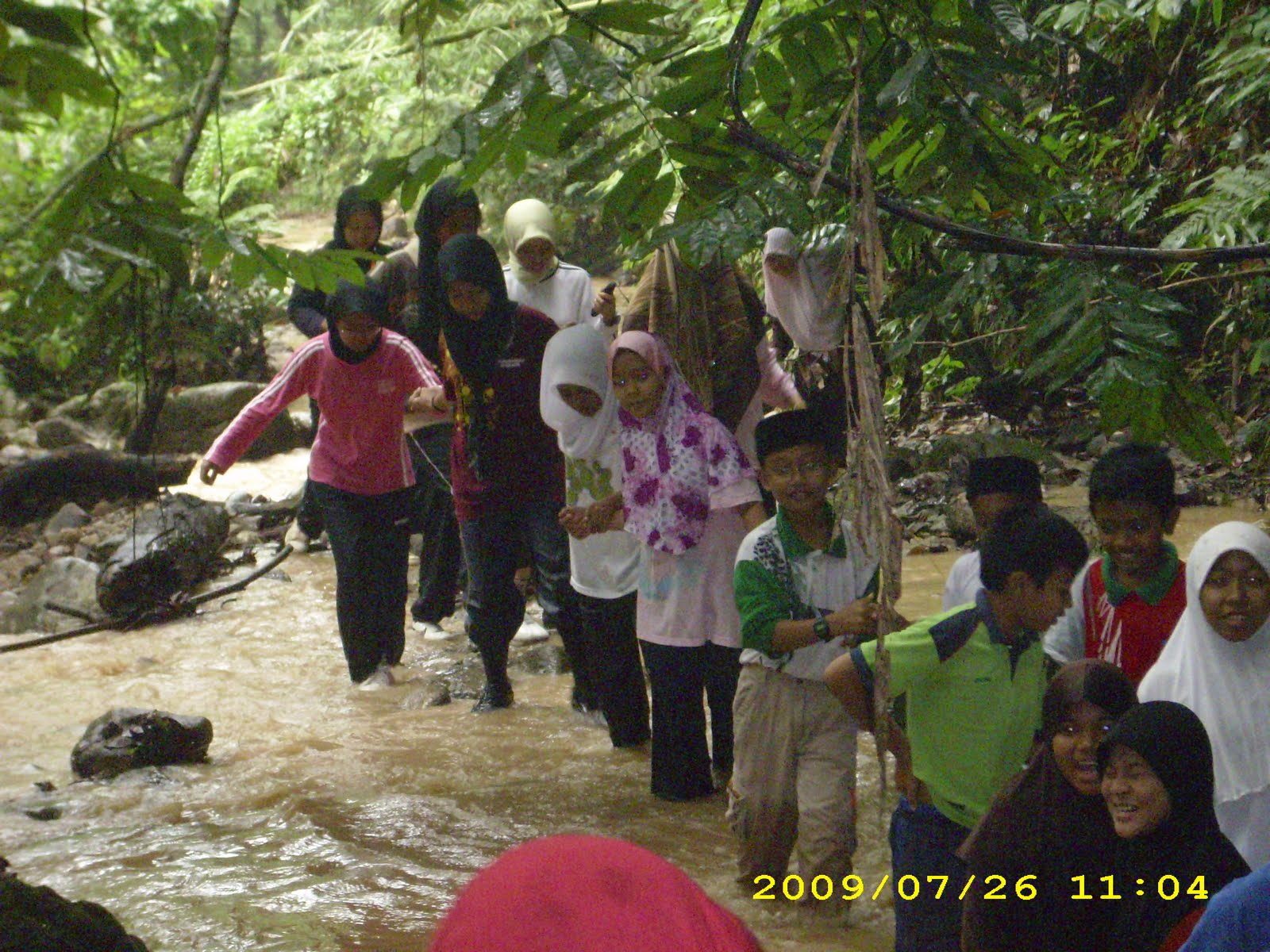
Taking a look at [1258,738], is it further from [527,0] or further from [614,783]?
[527,0]

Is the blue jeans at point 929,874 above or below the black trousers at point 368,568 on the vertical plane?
below

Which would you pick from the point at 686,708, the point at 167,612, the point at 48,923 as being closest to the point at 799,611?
the point at 686,708

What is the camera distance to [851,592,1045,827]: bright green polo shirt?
3.14 meters

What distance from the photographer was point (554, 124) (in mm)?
3363

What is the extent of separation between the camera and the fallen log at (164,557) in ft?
28.4

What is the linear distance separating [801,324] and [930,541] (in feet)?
16.0

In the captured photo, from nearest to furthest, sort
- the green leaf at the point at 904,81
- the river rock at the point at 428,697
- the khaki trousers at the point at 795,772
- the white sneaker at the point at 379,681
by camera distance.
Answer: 1. the green leaf at the point at 904,81
2. the khaki trousers at the point at 795,772
3. the river rock at the point at 428,697
4. the white sneaker at the point at 379,681

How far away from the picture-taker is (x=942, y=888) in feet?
10.4

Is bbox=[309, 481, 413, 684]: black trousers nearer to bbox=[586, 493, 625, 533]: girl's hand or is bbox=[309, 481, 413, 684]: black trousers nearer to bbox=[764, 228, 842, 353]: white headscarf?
bbox=[586, 493, 625, 533]: girl's hand

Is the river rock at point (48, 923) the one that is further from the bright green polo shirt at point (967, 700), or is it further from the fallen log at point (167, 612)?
the fallen log at point (167, 612)

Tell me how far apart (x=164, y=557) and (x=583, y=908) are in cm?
854

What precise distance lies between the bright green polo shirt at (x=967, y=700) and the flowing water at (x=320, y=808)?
440 mm

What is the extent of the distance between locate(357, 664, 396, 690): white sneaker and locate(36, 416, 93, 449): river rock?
852 cm

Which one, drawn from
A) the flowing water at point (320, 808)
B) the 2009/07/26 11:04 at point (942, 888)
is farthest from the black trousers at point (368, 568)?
the 2009/07/26 11:04 at point (942, 888)
